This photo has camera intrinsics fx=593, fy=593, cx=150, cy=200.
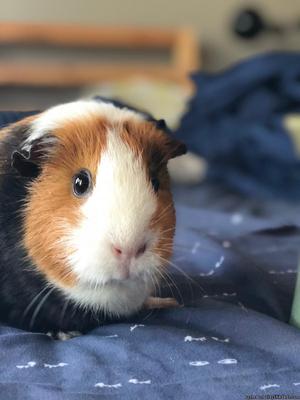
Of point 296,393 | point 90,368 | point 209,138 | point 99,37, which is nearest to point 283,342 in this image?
point 296,393

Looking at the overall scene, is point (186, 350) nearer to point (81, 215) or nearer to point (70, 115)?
point (81, 215)

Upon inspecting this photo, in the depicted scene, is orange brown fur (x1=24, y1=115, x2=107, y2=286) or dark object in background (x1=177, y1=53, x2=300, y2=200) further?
dark object in background (x1=177, y1=53, x2=300, y2=200)

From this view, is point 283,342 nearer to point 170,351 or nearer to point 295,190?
point 170,351

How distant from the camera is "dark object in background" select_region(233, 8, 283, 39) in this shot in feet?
8.86

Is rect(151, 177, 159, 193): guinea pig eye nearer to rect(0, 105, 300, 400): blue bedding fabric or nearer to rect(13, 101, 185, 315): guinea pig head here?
rect(13, 101, 185, 315): guinea pig head

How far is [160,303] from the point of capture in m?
0.81

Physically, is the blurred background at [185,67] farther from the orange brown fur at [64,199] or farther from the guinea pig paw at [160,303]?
the orange brown fur at [64,199]

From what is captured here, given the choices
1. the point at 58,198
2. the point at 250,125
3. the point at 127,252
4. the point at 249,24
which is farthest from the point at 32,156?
the point at 249,24

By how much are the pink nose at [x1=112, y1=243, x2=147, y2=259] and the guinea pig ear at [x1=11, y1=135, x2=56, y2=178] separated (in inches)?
5.7

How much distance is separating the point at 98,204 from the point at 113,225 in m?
0.03

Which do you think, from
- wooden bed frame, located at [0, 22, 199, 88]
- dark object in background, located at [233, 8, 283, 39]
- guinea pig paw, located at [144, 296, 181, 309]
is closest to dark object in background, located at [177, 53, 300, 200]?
wooden bed frame, located at [0, 22, 199, 88]

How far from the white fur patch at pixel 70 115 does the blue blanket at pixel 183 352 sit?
0.68 ft

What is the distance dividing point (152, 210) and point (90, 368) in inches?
7.4

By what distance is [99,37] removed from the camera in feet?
8.35
